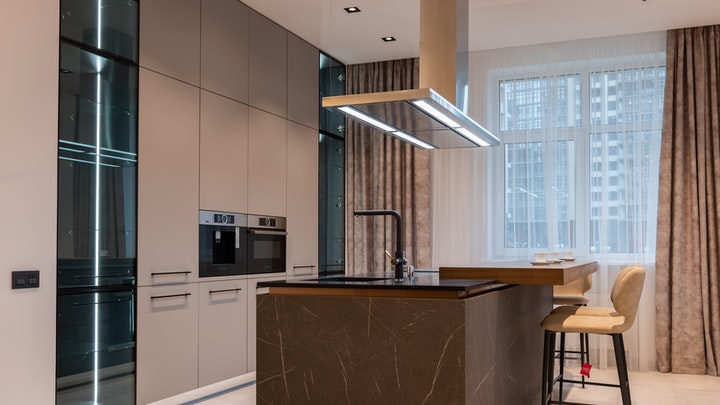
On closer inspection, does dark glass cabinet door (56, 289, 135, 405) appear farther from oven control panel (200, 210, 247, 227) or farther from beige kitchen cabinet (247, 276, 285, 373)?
beige kitchen cabinet (247, 276, 285, 373)

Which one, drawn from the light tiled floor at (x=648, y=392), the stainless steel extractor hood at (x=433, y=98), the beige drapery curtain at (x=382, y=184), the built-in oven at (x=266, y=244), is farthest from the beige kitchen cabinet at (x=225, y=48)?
the light tiled floor at (x=648, y=392)

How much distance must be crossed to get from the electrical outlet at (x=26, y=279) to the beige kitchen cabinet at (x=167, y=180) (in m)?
0.76

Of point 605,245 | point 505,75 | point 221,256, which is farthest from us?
point 505,75

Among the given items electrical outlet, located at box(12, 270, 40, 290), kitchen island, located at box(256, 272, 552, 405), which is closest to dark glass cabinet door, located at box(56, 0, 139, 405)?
electrical outlet, located at box(12, 270, 40, 290)

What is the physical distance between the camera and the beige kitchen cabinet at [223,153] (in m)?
4.89

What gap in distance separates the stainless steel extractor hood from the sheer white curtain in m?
1.61

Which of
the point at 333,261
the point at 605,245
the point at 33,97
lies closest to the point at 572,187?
the point at 605,245

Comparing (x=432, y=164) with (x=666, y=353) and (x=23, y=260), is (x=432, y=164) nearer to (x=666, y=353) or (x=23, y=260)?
(x=666, y=353)

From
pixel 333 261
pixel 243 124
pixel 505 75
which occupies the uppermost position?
pixel 505 75

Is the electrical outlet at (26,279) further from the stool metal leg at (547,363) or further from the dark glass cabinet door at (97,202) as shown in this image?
the stool metal leg at (547,363)

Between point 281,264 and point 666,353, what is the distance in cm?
340

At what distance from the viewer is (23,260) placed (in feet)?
11.5

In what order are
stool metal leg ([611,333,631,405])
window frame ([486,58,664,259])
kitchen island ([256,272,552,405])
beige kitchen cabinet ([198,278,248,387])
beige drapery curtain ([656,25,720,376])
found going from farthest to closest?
window frame ([486,58,664,259]), beige drapery curtain ([656,25,720,376]), beige kitchen cabinet ([198,278,248,387]), stool metal leg ([611,333,631,405]), kitchen island ([256,272,552,405])

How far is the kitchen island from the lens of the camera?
291 centimetres
